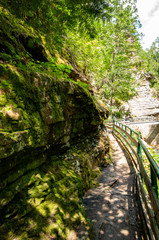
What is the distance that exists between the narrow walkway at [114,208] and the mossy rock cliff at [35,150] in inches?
15.8

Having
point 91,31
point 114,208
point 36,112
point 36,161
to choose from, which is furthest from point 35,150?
point 91,31

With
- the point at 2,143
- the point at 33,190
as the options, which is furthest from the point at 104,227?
the point at 2,143

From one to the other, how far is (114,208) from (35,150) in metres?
2.61

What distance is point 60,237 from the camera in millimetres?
2414

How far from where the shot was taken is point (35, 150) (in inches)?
124

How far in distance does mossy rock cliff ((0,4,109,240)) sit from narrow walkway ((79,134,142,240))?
401 mm

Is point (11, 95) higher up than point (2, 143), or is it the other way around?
point (11, 95)

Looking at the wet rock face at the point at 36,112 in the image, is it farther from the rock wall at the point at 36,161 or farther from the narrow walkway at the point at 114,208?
the narrow walkway at the point at 114,208

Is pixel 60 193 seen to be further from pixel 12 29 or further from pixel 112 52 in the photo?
pixel 112 52

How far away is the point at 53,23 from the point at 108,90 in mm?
16187

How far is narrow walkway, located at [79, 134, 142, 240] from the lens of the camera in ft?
9.16

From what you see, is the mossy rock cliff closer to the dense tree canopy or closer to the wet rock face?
the wet rock face

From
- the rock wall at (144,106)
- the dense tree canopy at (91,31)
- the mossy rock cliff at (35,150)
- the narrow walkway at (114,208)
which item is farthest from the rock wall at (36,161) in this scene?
the rock wall at (144,106)

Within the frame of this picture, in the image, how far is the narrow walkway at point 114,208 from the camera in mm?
2792
